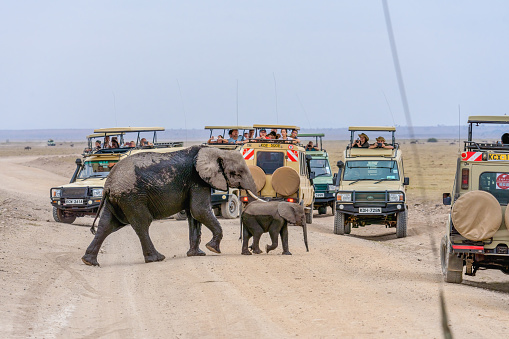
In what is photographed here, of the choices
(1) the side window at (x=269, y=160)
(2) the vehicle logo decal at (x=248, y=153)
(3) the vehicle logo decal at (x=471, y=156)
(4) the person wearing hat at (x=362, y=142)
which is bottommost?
(1) the side window at (x=269, y=160)

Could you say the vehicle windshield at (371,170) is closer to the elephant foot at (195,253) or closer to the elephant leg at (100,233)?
the elephant foot at (195,253)

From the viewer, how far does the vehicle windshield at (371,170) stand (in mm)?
21422

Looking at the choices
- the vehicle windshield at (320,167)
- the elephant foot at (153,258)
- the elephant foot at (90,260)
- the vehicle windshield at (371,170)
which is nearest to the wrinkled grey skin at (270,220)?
the elephant foot at (153,258)

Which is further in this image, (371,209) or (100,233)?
(371,209)

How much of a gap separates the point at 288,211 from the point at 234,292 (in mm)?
4424

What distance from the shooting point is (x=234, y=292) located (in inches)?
439

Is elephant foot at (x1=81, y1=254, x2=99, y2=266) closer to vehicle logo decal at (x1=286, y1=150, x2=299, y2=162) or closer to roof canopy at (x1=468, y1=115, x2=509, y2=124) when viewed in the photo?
roof canopy at (x1=468, y1=115, x2=509, y2=124)

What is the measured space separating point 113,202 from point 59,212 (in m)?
8.30

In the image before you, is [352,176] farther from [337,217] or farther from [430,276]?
[430,276]

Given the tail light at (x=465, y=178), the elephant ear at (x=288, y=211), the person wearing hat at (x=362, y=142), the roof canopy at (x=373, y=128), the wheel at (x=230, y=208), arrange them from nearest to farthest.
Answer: the tail light at (x=465, y=178)
the elephant ear at (x=288, y=211)
the person wearing hat at (x=362, y=142)
the roof canopy at (x=373, y=128)
the wheel at (x=230, y=208)

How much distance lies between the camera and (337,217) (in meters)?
20.9

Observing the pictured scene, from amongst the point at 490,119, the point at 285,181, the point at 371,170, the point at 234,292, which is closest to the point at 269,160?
the point at 285,181

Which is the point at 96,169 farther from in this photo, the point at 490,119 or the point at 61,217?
the point at 490,119

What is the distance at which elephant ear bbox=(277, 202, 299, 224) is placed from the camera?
50.3 feet
